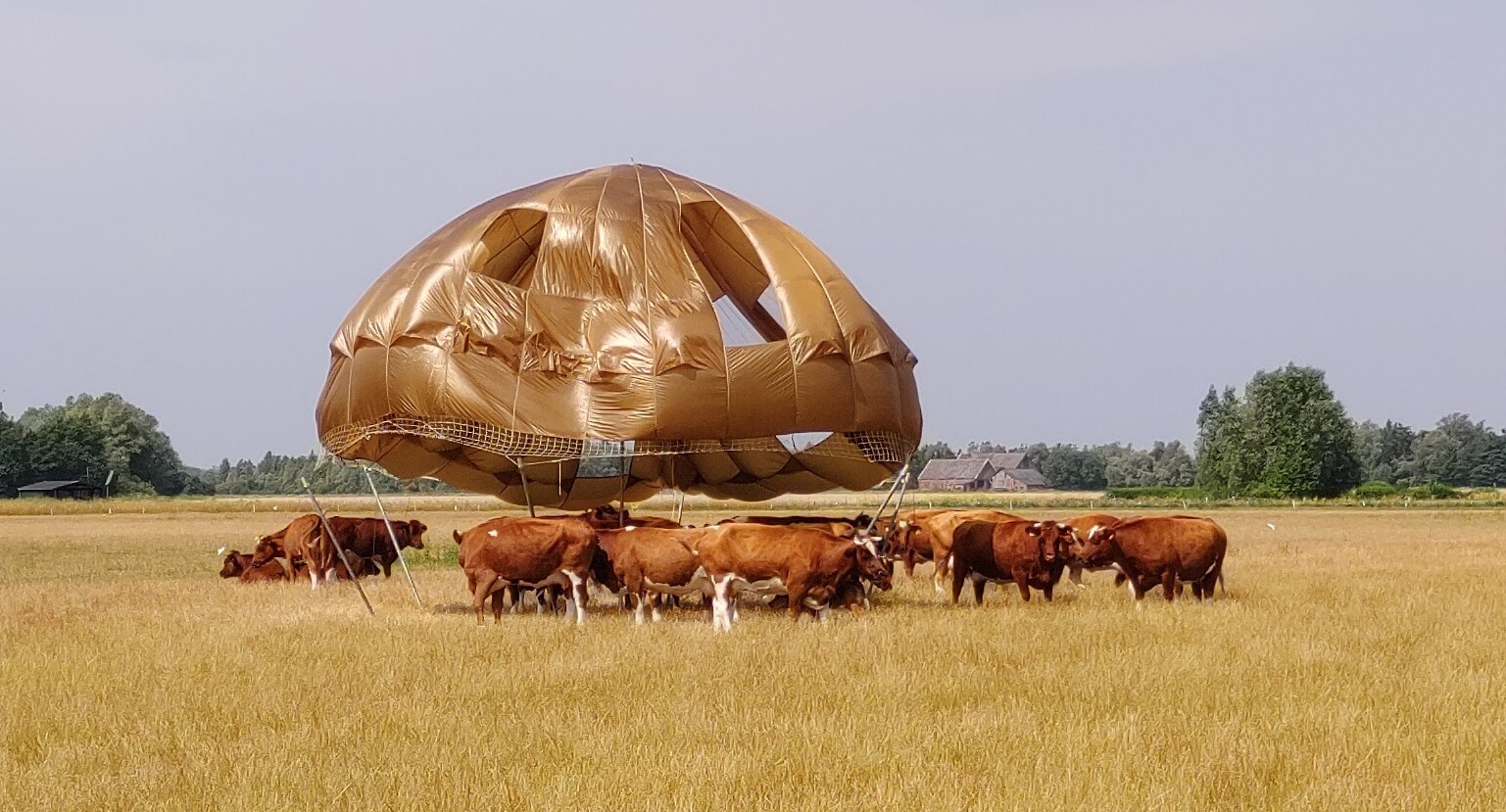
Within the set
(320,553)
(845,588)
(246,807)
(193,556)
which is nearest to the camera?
(246,807)

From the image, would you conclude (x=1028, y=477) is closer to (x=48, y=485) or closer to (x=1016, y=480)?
(x=1016, y=480)

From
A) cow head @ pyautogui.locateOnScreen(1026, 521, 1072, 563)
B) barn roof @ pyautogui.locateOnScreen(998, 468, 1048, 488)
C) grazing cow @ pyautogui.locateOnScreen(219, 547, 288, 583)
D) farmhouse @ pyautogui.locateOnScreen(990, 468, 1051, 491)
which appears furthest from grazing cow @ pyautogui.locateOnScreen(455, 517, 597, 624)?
barn roof @ pyautogui.locateOnScreen(998, 468, 1048, 488)

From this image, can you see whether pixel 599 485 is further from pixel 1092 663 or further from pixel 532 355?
pixel 1092 663

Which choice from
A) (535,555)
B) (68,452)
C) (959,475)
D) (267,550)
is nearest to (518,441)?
(535,555)

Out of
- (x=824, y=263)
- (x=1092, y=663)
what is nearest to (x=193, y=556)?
(x=824, y=263)

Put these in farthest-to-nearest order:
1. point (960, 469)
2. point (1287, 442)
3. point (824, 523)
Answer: point (960, 469), point (1287, 442), point (824, 523)

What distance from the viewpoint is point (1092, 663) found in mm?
14000

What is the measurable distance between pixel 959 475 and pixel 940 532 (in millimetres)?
151566

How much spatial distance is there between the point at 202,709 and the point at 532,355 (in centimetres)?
810

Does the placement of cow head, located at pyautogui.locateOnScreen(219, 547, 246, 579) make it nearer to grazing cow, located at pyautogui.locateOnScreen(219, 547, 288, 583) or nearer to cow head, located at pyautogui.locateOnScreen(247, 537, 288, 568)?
grazing cow, located at pyautogui.locateOnScreen(219, 547, 288, 583)

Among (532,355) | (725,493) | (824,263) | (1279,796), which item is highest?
(824,263)

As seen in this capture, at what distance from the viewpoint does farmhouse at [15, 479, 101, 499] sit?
12136 centimetres

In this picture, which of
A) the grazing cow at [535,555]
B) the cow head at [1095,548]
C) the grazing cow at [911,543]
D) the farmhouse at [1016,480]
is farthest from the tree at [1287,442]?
the grazing cow at [535,555]

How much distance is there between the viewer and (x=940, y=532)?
25.5 m
